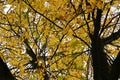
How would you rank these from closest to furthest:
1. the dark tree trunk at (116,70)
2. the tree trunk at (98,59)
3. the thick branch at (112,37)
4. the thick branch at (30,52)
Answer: the dark tree trunk at (116,70) < the tree trunk at (98,59) < the thick branch at (112,37) < the thick branch at (30,52)

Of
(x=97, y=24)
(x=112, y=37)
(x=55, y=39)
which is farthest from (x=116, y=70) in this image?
(x=55, y=39)

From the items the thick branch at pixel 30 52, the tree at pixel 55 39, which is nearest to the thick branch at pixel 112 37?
the tree at pixel 55 39

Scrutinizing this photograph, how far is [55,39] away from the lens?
658 centimetres

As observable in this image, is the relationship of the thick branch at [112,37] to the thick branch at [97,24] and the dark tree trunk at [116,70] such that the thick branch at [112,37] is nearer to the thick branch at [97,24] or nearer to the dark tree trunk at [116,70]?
the thick branch at [97,24]

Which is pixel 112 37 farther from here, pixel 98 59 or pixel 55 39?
pixel 55 39

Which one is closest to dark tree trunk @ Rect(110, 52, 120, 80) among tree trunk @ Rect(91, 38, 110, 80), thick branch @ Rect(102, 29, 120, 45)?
tree trunk @ Rect(91, 38, 110, 80)

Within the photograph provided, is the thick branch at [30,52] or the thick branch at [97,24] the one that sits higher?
the thick branch at [97,24]

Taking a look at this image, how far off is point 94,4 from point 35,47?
2671 mm

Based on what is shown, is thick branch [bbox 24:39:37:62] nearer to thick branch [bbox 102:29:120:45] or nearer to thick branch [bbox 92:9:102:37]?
thick branch [bbox 102:29:120:45]

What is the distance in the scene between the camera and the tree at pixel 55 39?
197 inches

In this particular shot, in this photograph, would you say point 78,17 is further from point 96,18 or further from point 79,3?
point 96,18

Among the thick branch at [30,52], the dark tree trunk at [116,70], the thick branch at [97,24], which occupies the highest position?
the thick branch at [97,24]

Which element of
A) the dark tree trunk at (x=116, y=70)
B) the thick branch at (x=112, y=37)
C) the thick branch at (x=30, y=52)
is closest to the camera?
the dark tree trunk at (x=116, y=70)

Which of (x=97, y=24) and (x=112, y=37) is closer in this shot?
(x=97, y=24)
